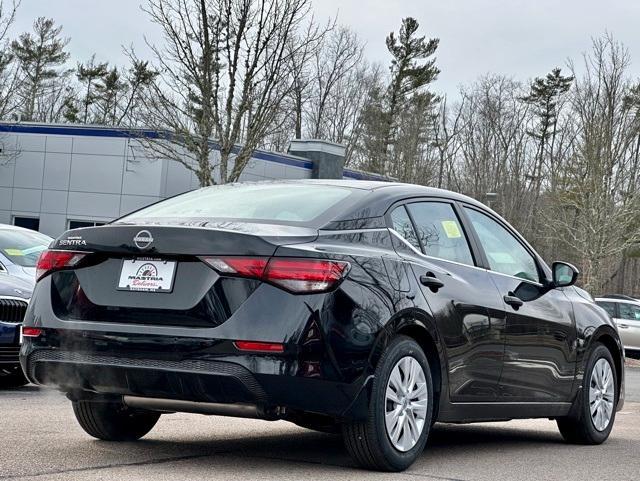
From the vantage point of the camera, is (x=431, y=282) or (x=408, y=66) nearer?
(x=431, y=282)

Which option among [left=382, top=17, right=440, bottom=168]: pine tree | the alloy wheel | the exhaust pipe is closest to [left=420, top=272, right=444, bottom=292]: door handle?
the exhaust pipe

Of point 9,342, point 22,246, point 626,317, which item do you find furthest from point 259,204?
point 626,317

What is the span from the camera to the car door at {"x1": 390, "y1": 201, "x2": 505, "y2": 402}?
6.09m

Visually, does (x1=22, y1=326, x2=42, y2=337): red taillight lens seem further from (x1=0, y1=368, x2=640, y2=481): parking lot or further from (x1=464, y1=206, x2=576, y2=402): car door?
(x1=464, y1=206, x2=576, y2=402): car door

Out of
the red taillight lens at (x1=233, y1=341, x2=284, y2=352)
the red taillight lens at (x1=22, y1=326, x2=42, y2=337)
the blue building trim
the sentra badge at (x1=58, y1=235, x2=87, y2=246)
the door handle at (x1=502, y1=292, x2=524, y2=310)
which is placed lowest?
the red taillight lens at (x1=22, y1=326, x2=42, y2=337)

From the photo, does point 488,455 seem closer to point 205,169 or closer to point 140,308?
point 140,308

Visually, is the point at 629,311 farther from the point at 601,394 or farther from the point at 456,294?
the point at 456,294

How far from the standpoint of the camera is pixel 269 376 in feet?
17.0

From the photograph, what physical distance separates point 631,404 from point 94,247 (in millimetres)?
9218

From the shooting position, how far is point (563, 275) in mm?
7523

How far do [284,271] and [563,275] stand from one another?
2898 millimetres

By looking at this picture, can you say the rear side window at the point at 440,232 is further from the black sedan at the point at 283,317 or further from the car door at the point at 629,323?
the car door at the point at 629,323

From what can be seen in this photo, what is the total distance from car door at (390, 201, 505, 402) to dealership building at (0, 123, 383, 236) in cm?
2697

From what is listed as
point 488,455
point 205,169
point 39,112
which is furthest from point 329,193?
point 39,112
